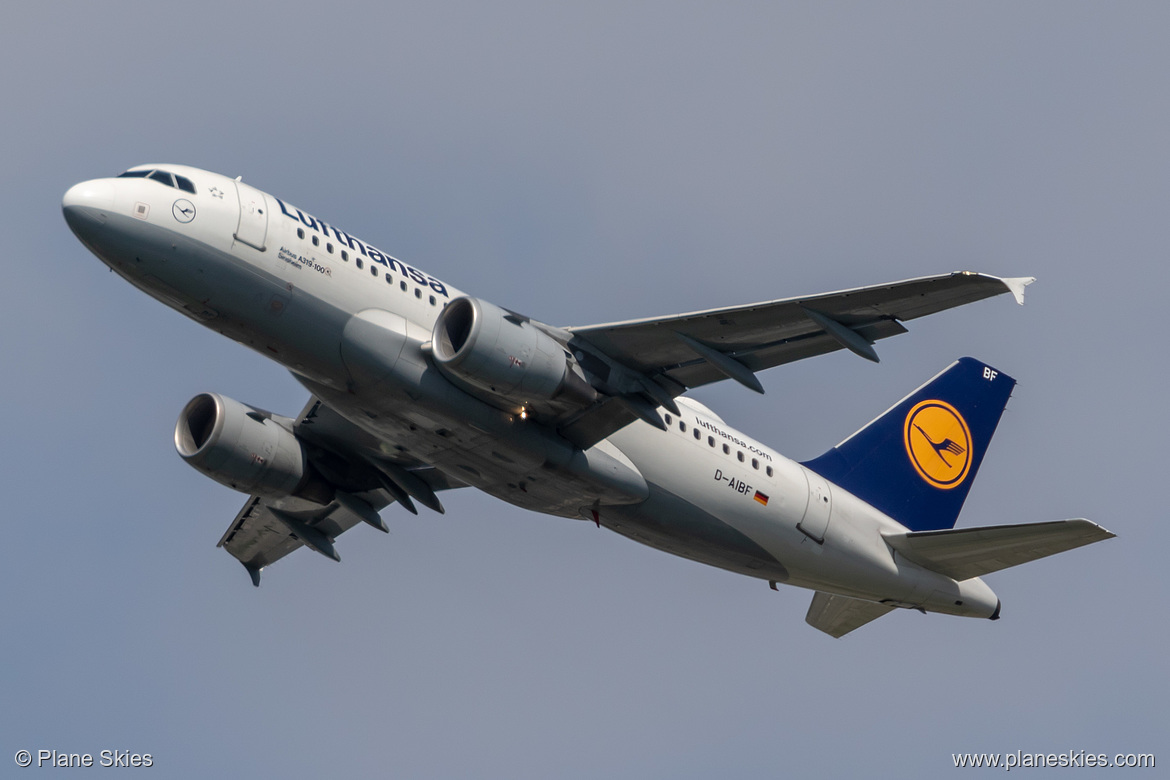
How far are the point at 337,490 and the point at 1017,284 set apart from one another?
17.4m

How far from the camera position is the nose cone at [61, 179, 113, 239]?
25.4 meters

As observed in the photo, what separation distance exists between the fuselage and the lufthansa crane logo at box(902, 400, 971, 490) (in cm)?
455

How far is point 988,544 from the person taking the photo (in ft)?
103

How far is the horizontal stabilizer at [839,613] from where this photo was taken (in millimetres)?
35219

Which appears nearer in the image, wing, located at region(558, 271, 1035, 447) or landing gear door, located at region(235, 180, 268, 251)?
wing, located at region(558, 271, 1035, 447)

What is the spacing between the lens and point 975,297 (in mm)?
25141

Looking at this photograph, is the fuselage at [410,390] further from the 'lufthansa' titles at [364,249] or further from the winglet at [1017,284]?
the winglet at [1017,284]

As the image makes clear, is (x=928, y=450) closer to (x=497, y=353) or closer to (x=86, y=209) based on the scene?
(x=497, y=353)

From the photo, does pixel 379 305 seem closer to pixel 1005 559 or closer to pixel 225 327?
pixel 225 327

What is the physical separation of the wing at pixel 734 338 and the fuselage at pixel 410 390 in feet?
4.30

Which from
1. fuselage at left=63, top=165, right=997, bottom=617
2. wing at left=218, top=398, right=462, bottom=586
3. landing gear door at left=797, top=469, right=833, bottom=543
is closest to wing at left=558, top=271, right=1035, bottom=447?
fuselage at left=63, top=165, right=997, bottom=617

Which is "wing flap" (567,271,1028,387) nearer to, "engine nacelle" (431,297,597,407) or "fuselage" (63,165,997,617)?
"engine nacelle" (431,297,597,407)

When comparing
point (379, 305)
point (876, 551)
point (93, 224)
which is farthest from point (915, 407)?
point (93, 224)

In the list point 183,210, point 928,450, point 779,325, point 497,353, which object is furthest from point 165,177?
point 928,450
